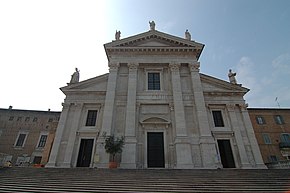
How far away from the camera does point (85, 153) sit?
1627 cm

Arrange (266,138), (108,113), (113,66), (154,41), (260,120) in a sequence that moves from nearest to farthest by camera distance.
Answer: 1. (108,113)
2. (113,66)
3. (154,41)
4. (266,138)
5. (260,120)

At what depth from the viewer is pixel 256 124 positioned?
29.1 meters

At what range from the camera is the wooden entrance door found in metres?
15.8

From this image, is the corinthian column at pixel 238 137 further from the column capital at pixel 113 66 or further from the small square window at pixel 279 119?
the small square window at pixel 279 119

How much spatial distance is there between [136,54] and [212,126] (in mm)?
10519

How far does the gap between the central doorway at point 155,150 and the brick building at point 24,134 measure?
751 inches

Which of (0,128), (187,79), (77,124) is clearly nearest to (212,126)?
(187,79)

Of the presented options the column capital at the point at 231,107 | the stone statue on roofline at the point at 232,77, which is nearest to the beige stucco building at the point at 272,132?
→ the stone statue on roofline at the point at 232,77

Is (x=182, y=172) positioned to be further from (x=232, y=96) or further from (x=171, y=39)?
(x=171, y=39)

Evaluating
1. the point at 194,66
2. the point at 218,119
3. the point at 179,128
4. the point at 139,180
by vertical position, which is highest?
the point at 194,66

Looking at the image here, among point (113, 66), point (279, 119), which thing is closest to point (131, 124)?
point (113, 66)

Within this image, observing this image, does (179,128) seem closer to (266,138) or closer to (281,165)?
(281,165)

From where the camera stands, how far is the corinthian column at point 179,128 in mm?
14602

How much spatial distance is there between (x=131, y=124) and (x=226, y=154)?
8.70 meters
